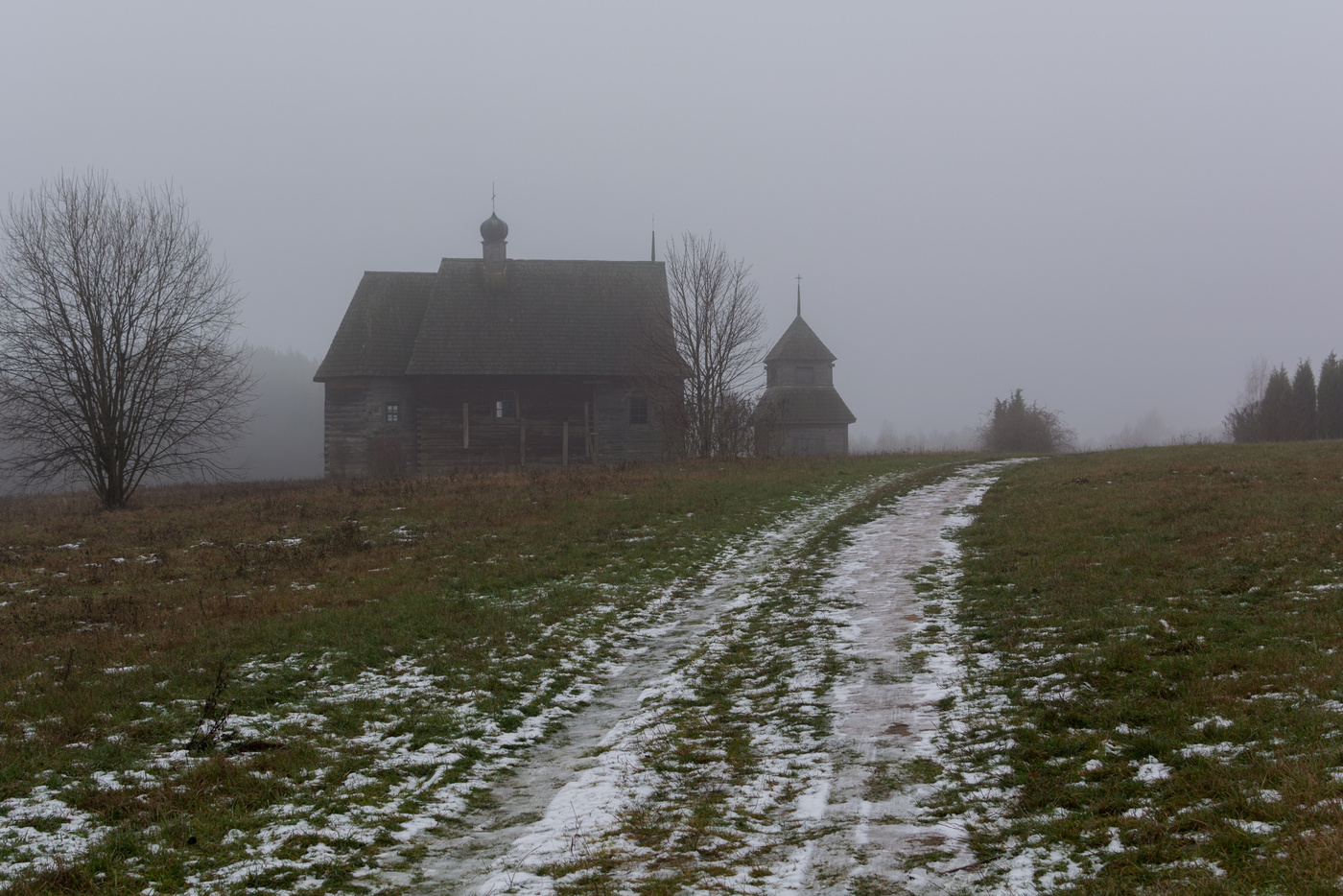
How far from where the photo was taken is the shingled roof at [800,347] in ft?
180

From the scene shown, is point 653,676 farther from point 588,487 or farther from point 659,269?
point 659,269

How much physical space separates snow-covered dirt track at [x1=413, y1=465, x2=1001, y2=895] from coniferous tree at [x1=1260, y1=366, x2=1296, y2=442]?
40.5m

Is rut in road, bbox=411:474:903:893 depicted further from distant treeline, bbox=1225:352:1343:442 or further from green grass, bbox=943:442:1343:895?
distant treeline, bbox=1225:352:1343:442

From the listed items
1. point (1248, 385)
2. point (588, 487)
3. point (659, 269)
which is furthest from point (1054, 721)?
point (1248, 385)

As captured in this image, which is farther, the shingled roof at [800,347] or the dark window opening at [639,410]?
the shingled roof at [800,347]

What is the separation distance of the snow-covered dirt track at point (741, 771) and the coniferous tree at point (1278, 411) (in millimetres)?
40482

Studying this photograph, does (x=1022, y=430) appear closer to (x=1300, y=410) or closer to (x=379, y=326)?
(x=1300, y=410)

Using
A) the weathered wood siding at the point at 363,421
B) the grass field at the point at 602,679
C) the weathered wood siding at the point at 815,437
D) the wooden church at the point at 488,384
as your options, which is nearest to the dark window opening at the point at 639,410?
the wooden church at the point at 488,384

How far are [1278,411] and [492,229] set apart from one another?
3873 cm

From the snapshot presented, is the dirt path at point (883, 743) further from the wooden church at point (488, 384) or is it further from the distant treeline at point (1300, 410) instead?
the distant treeline at point (1300, 410)

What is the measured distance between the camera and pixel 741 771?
6461mm

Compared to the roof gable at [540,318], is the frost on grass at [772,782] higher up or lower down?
lower down

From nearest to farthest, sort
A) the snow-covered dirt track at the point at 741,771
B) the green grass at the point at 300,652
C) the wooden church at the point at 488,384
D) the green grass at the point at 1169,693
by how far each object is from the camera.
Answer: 1. the green grass at the point at 1169,693
2. the snow-covered dirt track at the point at 741,771
3. the green grass at the point at 300,652
4. the wooden church at the point at 488,384

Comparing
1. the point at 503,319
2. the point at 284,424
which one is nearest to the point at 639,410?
the point at 503,319
